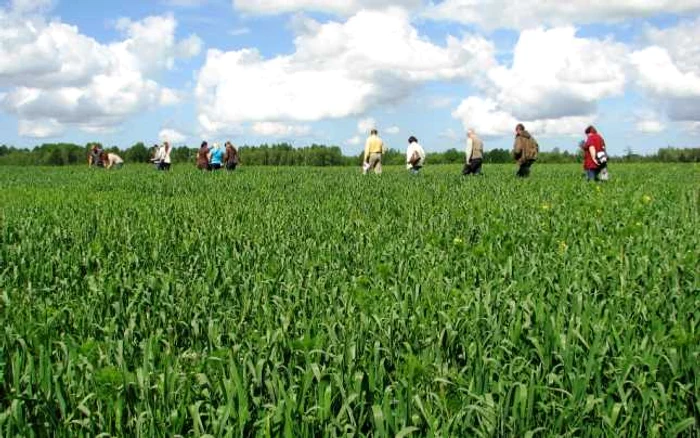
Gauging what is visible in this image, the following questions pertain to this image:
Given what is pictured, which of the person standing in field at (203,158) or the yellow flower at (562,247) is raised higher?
the person standing in field at (203,158)

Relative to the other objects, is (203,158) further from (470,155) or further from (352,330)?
(352,330)

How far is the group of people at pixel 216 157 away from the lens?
106 ft

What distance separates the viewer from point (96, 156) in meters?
45.6

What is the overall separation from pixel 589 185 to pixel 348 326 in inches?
591

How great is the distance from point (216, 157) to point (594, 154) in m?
18.2

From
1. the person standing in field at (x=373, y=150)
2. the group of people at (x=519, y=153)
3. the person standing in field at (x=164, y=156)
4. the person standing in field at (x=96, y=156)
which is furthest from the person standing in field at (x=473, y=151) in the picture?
the person standing in field at (x=96, y=156)

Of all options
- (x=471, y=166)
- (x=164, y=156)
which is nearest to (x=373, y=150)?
(x=471, y=166)

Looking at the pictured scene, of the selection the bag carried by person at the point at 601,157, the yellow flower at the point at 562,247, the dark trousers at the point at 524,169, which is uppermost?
the bag carried by person at the point at 601,157

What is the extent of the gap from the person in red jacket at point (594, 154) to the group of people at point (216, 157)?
17.7 m

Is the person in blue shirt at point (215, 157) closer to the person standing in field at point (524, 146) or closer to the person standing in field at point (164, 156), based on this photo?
the person standing in field at point (164, 156)

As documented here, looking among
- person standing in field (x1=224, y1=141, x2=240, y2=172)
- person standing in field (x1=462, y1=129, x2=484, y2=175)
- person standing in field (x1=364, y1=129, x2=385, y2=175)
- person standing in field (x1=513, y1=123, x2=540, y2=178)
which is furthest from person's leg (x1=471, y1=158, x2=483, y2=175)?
person standing in field (x1=224, y1=141, x2=240, y2=172)

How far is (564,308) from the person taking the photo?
4699mm

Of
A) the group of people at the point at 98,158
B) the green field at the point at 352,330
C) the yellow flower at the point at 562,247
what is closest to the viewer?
the green field at the point at 352,330

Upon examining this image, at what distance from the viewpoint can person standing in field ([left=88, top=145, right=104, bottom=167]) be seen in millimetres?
45050
